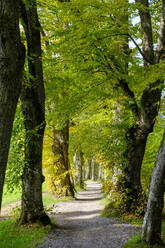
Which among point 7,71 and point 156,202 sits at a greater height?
point 7,71

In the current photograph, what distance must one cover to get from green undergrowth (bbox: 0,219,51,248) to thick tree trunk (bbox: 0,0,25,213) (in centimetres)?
306

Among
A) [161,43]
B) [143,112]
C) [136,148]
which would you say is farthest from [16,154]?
[161,43]

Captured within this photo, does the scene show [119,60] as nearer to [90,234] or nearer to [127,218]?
[127,218]

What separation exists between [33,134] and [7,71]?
4195 millimetres

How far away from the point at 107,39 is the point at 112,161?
14.3 feet

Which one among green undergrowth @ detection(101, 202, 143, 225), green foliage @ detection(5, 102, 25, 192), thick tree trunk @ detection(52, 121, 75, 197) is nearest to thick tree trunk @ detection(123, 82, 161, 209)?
green undergrowth @ detection(101, 202, 143, 225)

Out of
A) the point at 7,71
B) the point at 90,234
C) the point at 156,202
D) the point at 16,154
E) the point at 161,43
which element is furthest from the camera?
the point at 161,43

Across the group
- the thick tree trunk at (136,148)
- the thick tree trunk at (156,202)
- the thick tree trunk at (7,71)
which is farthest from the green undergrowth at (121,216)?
the thick tree trunk at (7,71)

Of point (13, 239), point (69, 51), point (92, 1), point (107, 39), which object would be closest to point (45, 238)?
point (13, 239)

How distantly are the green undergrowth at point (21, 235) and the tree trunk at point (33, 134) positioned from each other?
0.31 meters

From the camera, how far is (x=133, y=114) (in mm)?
7957

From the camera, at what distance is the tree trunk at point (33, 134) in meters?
6.78

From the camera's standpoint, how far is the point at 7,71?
9.88ft

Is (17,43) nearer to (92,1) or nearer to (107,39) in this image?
(92,1)
